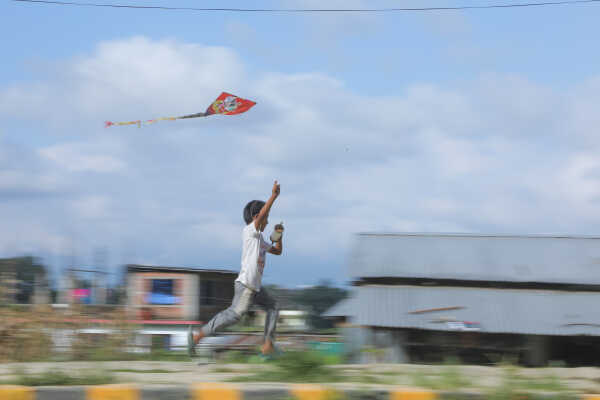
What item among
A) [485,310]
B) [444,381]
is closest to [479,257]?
[485,310]

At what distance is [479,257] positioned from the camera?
9375 mm

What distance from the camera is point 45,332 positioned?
7250 mm

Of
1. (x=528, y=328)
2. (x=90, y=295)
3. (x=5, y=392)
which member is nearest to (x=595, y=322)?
(x=528, y=328)

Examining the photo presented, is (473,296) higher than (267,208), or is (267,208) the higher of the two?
(267,208)

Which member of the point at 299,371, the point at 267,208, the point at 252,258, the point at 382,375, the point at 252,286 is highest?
the point at 267,208

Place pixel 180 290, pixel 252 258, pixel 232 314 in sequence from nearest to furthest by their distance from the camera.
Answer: pixel 232 314 < pixel 252 258 < pixel 180 290

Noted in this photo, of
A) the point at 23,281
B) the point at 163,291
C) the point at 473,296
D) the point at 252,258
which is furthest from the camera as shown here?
the point at 163,291

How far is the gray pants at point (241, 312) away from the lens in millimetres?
6562

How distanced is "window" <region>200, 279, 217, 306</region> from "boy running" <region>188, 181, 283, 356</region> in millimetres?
10470

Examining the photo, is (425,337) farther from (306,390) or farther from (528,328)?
(306,390)

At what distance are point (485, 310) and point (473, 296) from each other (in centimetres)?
28

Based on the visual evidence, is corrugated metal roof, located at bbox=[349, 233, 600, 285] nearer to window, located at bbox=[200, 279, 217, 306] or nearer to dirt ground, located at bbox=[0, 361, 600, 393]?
dirt ground, located at bbox=[0, 361, 600, 393]

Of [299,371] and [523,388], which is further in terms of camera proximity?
[299,371]

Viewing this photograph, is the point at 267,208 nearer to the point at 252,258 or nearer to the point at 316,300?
the point at 252,258
